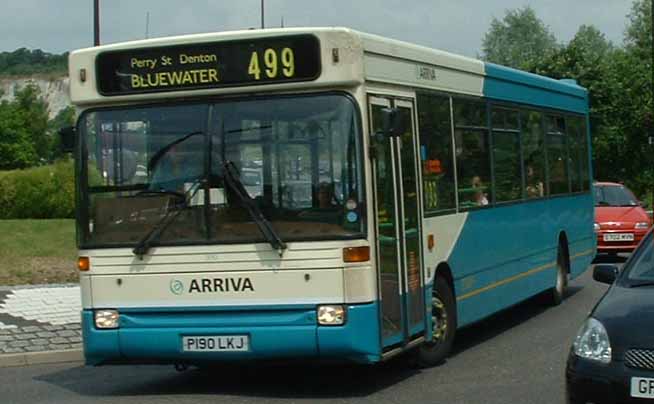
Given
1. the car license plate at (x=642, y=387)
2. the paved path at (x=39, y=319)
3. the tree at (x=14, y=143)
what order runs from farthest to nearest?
the tree at (x=14, y=143) < the paved path at (x=39, y=319) < the car license plate at (x=642, y=387)

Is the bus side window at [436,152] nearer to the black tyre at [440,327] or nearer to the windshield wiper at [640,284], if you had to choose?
the black tyre at [440,327]

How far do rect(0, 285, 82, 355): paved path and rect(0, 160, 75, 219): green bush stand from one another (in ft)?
66.6

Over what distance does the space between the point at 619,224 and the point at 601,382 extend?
18292mm

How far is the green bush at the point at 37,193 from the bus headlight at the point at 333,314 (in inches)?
1175

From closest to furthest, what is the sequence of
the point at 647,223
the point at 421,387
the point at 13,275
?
the point at 421,387, the point at 13,275, the point at 647,223

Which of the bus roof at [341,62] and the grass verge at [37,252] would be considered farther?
the grass verge at [37,252]

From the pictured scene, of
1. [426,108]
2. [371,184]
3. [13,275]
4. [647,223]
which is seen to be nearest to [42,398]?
[371,184]

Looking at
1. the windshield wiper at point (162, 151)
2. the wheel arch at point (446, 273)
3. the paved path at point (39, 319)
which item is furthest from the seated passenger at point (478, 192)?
the paved path at point (39, 319)

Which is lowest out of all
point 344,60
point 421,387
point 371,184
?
point 421,387

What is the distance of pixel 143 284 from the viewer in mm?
10250

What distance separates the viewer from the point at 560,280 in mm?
16984

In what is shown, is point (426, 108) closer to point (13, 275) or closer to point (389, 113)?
point (389, 113)

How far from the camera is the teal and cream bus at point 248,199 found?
390 inches

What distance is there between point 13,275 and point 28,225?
10426 mm
